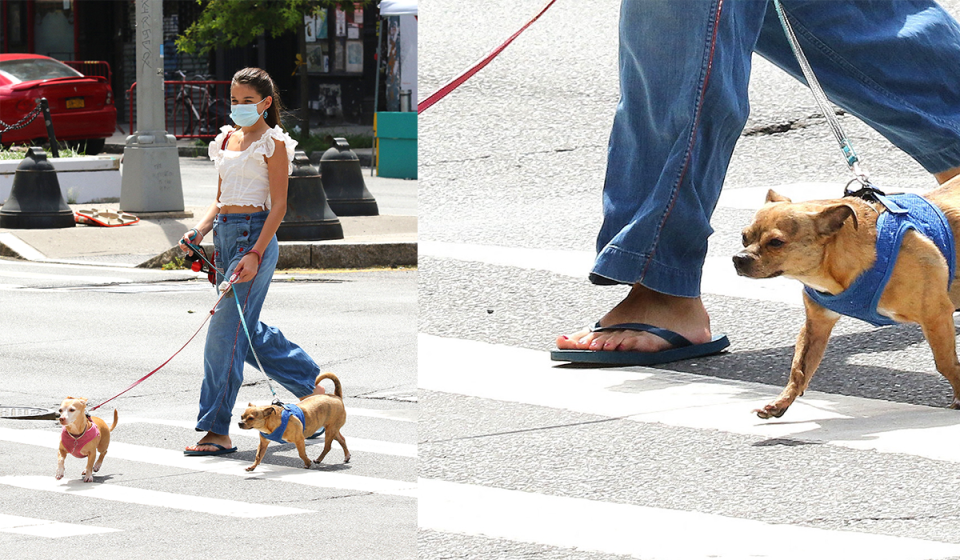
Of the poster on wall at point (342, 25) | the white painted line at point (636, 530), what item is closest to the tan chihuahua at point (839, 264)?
the white painted line at point (636, 530)

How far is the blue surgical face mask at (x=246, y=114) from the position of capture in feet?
18.2

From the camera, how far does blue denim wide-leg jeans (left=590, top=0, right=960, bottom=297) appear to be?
15.8 feet

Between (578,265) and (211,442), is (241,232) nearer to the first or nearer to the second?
(211,442)

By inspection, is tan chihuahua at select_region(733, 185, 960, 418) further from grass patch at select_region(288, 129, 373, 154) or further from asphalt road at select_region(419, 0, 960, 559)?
grass patch at select_region(288, 129, 373, 154)

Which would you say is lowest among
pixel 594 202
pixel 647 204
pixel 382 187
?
pixel 382 187

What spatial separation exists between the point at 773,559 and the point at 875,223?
1430mm

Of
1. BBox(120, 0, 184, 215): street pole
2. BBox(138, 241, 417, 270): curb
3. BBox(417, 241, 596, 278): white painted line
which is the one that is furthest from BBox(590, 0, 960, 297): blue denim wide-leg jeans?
BBox(120, 0, 184, 215): street pole

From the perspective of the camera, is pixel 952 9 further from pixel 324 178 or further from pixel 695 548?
pixel 695 548

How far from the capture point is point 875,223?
13.3 ft

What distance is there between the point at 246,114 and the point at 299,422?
50.2 inches

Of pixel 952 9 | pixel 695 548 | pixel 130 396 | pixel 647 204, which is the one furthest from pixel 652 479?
pixel 952 9

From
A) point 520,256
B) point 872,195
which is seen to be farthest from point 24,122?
point 872,195

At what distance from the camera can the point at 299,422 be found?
519 centimetres

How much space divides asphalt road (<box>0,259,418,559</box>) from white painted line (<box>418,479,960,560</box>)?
0.59 metres
